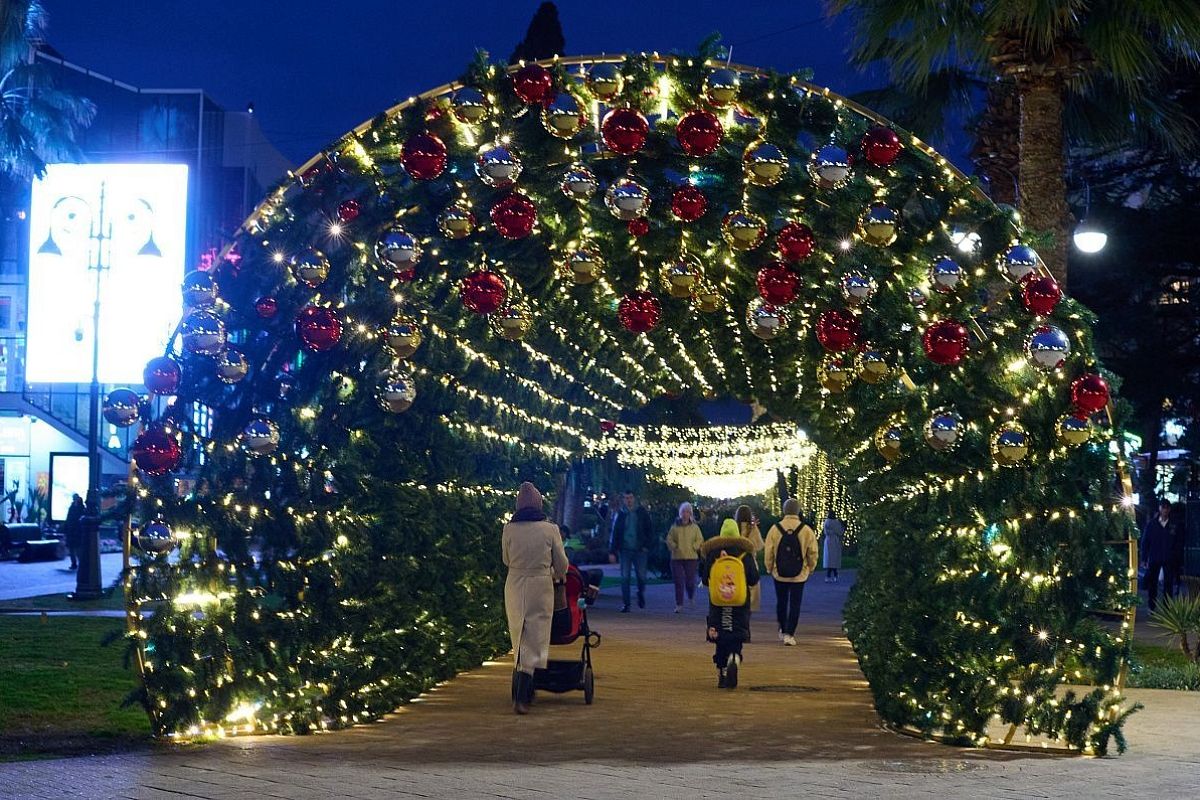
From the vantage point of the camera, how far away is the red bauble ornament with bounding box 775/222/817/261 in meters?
10.2

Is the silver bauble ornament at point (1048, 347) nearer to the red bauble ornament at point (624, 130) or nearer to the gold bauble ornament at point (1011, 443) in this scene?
the gold bauble ornament at point (1011, 443)

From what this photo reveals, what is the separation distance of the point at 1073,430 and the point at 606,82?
350 cm

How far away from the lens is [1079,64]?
50.9ft

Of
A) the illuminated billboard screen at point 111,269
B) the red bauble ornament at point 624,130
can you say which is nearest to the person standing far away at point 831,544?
the illuminated billboard screen at point 111,269

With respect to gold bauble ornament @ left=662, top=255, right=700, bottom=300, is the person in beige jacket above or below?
below

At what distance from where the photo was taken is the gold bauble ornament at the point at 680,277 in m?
11.4

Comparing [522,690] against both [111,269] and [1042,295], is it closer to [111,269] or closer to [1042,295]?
[1042,295]

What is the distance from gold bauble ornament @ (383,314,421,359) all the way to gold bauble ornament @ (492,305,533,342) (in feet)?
2.97

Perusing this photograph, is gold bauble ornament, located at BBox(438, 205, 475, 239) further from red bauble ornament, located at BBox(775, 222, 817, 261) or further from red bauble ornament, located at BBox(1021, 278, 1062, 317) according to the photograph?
red bauble ornament, located at BBox(1021, 278, 1062, 317)

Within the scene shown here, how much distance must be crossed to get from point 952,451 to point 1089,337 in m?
1.11

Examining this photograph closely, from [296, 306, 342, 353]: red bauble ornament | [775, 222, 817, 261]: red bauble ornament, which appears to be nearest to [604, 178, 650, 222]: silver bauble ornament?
[775, 222, 817, 261]: red bauble ornament

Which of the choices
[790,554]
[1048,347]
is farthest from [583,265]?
[790,554]

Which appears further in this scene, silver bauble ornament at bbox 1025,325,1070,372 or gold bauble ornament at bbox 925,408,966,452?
gold bauble ornament at bbox 925,408,966,452

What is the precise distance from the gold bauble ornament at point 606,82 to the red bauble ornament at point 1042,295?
2753 millimetres
